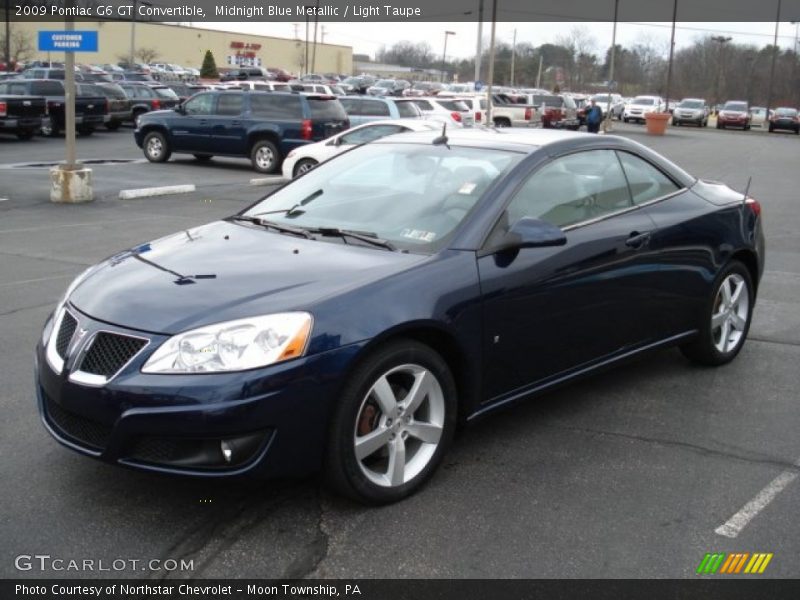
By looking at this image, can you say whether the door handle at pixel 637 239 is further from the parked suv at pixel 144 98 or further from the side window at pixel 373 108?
the parked suv at pixel 144 98

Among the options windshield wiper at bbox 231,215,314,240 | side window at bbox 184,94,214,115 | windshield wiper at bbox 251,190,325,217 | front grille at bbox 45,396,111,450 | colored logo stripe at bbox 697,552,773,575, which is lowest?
colored logo stripe at bbox 697,552,773,575

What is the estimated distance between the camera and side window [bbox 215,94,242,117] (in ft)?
65.1

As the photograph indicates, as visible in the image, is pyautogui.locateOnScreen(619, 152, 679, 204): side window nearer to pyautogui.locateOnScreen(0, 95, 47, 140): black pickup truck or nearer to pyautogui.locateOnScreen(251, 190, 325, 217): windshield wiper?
pyautogui.locateOnScreen(251, 190, 325, 217): windshield wiper

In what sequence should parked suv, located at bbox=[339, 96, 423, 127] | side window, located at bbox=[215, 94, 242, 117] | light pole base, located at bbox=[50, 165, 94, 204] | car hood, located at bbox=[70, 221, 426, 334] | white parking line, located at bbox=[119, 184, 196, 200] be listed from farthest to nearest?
1. parked suv, located at bbox=[339, 96, 423, 127]
2. side window, located at bbox=[215, 94, 242, 117]
3. white parking line, located at bbox=[119, 184, 196, 200]
4. light pole base, located at bbox=[50, 165, 94, 204]
5. car hood, located at bbox=[70, 221, 426, 334]

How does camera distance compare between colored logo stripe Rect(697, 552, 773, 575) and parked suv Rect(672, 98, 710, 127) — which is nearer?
colored logo stripe Rect(697, 552, 773, 575)

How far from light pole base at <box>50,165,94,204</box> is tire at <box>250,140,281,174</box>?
630 centimetres

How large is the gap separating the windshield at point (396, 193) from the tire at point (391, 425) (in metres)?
0.62

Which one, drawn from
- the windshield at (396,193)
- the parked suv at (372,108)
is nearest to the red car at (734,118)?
the parked suv at (372,108)

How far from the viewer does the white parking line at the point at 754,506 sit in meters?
3.52

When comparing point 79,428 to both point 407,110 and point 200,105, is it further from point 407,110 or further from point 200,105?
point 407,110
